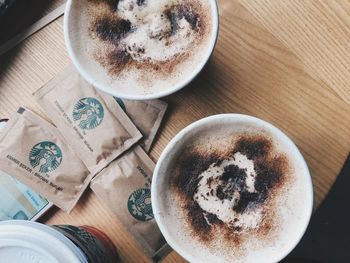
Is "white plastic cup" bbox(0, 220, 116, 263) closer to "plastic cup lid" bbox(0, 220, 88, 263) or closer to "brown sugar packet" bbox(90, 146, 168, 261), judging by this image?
"plastic cup lid" bbox(0, 220, 88, 263)

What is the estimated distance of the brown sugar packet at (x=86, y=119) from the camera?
1024 millimetres

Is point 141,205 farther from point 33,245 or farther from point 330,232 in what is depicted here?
point 330,232

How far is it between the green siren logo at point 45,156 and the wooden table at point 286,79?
15 cm

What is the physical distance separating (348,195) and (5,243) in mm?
781

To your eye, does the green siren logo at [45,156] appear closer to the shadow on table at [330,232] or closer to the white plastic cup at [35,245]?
the white plastic cup at [35,245]

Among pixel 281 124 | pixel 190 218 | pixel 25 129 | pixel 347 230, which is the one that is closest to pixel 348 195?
pixel 347 230

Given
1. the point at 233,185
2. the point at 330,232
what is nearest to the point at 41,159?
the point at 233,185

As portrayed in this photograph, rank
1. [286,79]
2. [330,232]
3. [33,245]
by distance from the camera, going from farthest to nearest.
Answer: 1. [330,232]
2. [286,79]
3. [33,245]

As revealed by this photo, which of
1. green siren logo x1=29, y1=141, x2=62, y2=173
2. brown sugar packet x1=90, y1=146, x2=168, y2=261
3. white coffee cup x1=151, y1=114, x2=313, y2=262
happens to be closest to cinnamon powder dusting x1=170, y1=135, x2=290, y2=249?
white coffee cup x1=151, y1=114, x2=313, y2=262

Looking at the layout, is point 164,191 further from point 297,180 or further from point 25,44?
point 25,44

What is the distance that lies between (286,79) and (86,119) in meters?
0.37

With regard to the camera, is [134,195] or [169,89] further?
[134,195]

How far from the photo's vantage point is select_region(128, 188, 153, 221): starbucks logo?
1019 millimetres

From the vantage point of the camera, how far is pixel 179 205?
91cm
